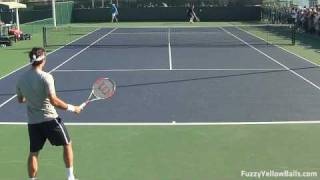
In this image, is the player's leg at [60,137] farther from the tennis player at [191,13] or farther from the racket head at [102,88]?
the tennis player at [191,13]

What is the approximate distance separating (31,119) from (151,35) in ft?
86.4

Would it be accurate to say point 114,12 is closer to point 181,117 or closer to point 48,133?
point 181,117

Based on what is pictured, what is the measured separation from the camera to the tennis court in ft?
28.5

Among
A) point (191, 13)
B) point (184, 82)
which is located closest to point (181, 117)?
point (184, 82)

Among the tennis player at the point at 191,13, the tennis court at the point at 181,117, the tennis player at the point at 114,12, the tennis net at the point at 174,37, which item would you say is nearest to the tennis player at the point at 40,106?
the tennis court at the point at 181,117

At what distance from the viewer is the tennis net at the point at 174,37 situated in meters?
28.3

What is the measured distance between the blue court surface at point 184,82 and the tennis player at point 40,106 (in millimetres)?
4248

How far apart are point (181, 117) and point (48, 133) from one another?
16.2ft

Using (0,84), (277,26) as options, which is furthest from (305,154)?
(277,26)

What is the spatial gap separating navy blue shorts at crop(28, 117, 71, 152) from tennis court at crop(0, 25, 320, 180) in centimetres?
81

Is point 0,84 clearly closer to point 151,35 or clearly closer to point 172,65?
point 172,65

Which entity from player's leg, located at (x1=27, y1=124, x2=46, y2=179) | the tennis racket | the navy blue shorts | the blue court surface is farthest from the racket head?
the blue court surface

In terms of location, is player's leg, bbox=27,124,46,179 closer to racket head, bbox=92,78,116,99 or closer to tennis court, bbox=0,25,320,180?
tennis court, bbox=0,25,320,180

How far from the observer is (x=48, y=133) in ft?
24.4
